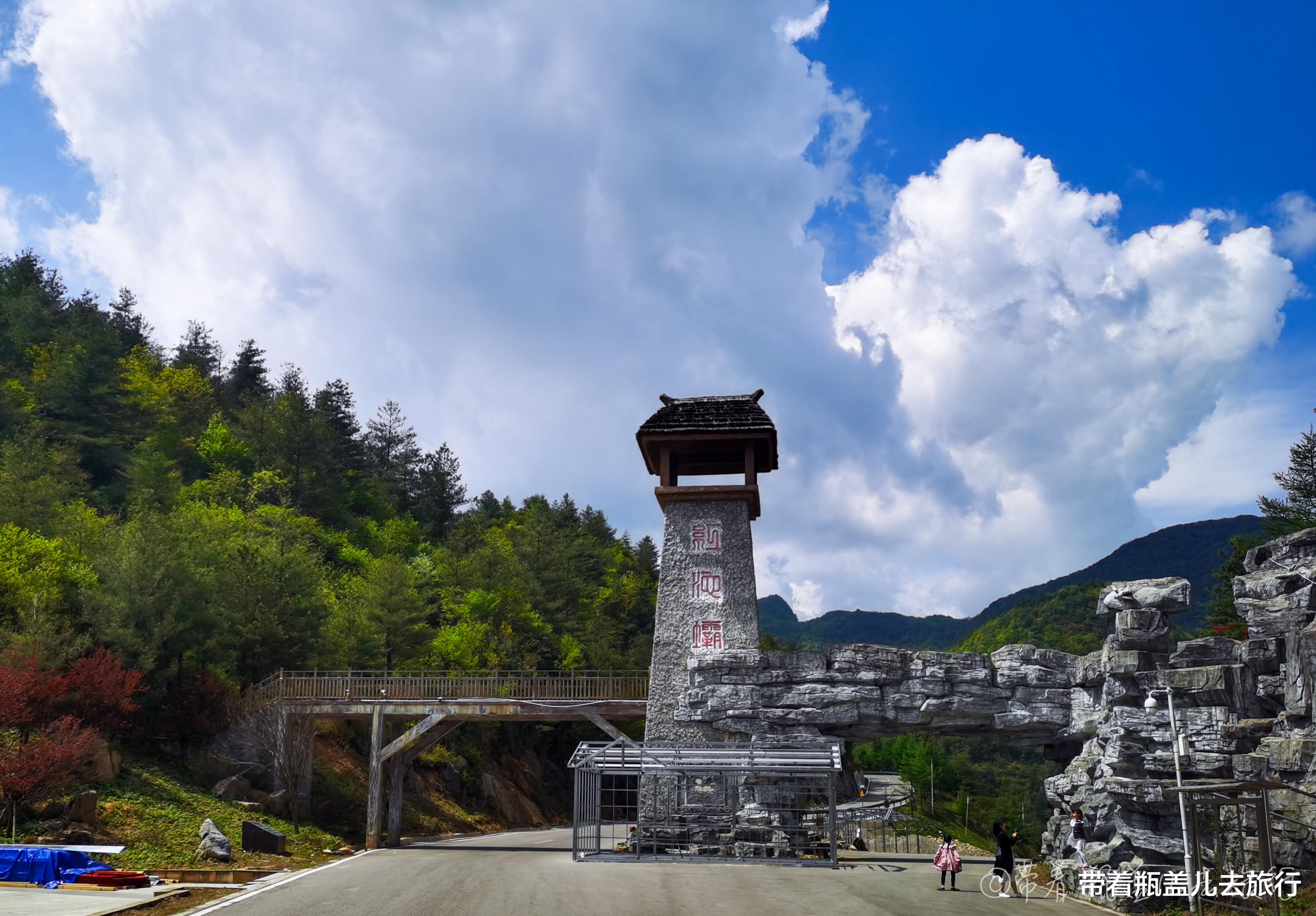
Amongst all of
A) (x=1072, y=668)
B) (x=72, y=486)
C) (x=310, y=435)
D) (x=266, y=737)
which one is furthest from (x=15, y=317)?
(x=1072, y=668)

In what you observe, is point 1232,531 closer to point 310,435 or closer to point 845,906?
point 310,435

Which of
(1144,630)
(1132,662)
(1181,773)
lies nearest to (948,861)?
(1181,773)

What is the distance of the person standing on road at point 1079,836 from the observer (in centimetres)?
1611

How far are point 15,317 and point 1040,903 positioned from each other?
69696 millimetres

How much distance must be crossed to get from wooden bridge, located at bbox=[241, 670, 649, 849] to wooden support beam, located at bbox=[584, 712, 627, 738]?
0.10ft

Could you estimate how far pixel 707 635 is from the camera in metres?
25.3

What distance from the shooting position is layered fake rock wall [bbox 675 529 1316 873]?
14070 mm

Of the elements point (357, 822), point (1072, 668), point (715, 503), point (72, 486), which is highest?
point (72, 486)

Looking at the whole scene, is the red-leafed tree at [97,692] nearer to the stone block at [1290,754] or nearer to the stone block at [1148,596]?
the stone block at [1148,596]

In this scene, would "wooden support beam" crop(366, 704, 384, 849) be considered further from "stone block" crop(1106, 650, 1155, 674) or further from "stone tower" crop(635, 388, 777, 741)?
"stone block" crop(1106, 650, 1155, 674)

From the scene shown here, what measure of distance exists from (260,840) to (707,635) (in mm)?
12319

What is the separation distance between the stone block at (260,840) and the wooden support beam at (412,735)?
558 cm

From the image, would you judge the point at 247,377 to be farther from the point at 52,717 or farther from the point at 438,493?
the point at 52,717

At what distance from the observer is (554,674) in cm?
4634
